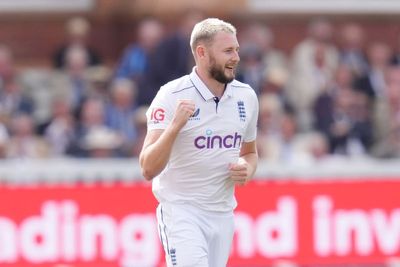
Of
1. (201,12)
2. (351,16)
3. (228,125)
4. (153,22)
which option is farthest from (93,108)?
(228,125)

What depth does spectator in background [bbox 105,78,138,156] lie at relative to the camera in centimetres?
1622

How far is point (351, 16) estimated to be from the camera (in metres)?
20.4

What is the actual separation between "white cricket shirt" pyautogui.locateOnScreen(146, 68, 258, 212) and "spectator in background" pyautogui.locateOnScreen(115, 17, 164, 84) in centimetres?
816

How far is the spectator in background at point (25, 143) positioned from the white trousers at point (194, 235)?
6.69 meters

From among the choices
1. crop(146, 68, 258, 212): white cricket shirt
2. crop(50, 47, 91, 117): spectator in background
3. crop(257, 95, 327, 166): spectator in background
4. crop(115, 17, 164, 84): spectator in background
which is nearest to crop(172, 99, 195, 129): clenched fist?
crop(146, 68, 258, 212): white cricket shirt

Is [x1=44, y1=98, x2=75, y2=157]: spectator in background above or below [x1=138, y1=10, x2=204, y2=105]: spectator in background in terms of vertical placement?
below

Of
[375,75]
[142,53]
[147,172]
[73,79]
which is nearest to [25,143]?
[73,79]

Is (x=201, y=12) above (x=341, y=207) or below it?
above

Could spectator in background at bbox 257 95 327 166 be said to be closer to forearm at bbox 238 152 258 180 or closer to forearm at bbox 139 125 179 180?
forearm at bbox 238 152 258 180

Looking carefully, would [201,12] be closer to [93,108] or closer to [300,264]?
[93,108]

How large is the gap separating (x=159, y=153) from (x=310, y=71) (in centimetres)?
982

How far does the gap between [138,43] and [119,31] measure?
5.63 ft

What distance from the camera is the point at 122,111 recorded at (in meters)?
16.4

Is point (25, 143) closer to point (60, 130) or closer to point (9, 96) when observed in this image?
point (60, 130)
